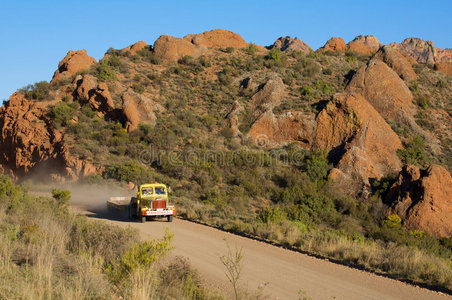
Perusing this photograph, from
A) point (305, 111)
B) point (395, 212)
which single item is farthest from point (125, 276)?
point (305, 111)

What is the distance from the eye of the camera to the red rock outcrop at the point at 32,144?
97.8 ft

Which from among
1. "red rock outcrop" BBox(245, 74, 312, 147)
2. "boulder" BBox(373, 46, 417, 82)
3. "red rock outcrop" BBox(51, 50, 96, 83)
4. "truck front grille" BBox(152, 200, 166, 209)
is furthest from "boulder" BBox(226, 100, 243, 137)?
"truck front grille" BBox(152, 200, 166, 209)

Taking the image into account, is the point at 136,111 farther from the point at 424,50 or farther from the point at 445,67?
the point at 424,50

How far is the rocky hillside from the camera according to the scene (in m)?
28.4

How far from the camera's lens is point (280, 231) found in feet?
46.5

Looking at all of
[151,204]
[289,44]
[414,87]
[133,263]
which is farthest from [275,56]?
[133,263]

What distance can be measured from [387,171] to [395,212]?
9250 millimetres

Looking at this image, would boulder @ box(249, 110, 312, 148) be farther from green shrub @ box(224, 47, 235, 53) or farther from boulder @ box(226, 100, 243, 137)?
green shrub @ box(224, 47, 235, 53)

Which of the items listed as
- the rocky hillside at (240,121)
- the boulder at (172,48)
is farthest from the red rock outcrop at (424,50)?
the boulder at (172,48)

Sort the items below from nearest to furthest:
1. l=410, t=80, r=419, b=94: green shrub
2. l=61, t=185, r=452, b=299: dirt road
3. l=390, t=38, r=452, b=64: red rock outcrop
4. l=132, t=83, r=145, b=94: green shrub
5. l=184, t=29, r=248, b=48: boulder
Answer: l=61, t=185, r=452, b=299: dirt road → l=132, t=83, r=145, b=94: green shrub → l=410, t=80, r=419, b=94: green shrub → l=184, t=29, r=248, b=48: boulder → l=390, t=38, r=452, b=64: red rock outcrop

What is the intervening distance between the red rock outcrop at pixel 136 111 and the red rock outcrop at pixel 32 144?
237 inches

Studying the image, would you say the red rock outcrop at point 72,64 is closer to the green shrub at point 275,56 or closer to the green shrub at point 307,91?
the green shrub at point 275,56

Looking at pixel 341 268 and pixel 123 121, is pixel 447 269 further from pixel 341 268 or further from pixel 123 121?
pixel 123 121

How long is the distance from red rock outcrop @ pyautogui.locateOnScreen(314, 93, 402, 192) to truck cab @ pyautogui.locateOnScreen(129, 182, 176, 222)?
16.4 meters
